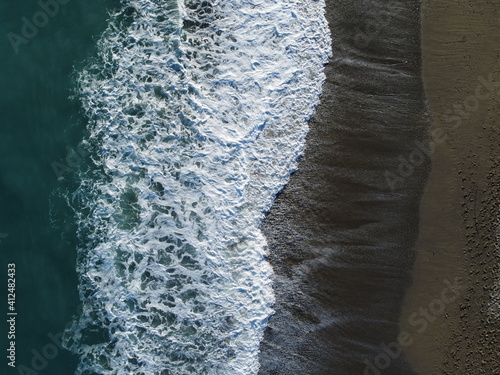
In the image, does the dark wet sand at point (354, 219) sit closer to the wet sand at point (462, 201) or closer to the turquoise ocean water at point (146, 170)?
the wet sand at point (462, 201)

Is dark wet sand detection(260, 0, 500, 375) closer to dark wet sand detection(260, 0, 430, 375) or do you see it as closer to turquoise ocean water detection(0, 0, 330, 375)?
dark wet sand detection(260, 0, 430, 375)

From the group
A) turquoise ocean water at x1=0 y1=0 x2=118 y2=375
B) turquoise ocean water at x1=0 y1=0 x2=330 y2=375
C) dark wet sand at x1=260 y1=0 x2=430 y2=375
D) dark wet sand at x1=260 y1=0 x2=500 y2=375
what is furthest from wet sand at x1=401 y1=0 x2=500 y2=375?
turquoise ocean water at x1=0 y1=0 x2=118 y2=375

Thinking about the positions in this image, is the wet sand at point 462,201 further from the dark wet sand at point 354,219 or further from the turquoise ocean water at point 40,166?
the turquoise ocean water at point 40,166

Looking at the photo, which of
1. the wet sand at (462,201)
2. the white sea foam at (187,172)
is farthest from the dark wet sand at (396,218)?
the white sea foam at (187,172)

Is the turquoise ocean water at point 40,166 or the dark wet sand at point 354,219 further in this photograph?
the turquoise ocean water at point 40,166

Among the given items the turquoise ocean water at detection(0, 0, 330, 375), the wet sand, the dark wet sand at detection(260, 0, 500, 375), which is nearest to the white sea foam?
the turquoise ocean water at detection(0, 0, 330, 375)

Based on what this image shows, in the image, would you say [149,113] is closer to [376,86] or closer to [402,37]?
[376,86]

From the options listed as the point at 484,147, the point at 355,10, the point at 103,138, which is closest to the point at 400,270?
the point at 484,147

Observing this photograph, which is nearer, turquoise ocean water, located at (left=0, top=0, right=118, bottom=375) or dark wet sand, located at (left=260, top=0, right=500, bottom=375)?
dark wet sand, located at (left=260, top=0, right=500, bottom=375)
